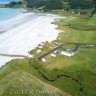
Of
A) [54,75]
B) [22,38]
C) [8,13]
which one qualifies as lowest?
[8,13]

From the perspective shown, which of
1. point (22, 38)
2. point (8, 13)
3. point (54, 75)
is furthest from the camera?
point (8, 13)

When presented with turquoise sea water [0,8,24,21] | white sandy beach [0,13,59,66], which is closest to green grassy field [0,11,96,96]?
white sandy beach [0,13,59,66]

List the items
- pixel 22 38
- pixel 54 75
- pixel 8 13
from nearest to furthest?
pixel 54 75 → pixel 22 38 → pixel 8 13

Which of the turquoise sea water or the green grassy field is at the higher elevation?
the green grassy field

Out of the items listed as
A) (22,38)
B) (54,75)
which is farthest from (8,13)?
(54,75)

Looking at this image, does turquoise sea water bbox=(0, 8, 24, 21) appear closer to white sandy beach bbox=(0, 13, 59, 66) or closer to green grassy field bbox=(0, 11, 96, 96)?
white sandy beach bbox=(0, 13, 59, 66)

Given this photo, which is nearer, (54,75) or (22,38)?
(54,75)

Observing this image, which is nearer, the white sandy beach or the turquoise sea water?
the white sandy beach

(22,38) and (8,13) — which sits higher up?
(22,38)

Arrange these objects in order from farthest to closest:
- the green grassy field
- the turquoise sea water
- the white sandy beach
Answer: the turquoise sea water → the white sandy beach → the green grassy field

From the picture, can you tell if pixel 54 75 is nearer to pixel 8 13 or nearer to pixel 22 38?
pixel 22 38

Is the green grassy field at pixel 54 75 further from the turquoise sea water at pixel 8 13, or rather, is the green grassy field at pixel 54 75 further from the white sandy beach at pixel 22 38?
the turquoise sea water at pixel 8 13
